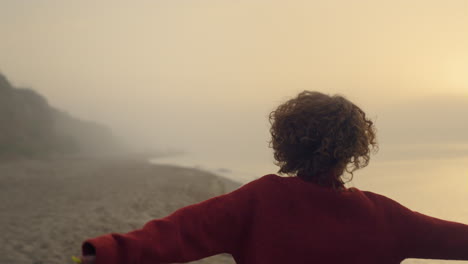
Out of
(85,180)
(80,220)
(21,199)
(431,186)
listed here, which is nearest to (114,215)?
(80,220)

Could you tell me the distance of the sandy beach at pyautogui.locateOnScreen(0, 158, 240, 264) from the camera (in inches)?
324

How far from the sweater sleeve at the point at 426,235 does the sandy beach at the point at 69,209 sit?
6843mm

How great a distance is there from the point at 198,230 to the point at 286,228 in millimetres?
410

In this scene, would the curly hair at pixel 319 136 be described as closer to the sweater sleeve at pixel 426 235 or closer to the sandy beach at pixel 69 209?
the sweater sleeve at pixel 426 235

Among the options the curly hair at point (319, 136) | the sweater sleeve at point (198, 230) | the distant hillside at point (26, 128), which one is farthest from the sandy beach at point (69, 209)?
the distant hillside at point (26, 128)

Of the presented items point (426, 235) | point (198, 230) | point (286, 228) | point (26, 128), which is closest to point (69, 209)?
point (198, 230)

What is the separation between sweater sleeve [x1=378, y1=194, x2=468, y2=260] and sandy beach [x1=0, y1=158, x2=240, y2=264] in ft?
22.5

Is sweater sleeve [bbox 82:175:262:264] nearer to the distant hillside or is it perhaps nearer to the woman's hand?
the woman's hand

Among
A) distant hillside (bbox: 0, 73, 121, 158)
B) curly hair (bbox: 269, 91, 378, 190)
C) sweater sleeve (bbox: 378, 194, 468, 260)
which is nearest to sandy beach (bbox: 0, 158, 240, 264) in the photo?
curly hair (bbox: 269, 91, 378, 190)

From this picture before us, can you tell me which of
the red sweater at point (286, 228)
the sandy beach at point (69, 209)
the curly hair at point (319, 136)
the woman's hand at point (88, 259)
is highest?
the curly hair at point (319, 136)

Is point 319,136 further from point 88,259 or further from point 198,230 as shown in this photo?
point 88,259

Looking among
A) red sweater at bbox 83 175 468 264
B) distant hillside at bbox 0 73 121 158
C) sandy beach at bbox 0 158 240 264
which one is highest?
red sweater at bbox 83 175 468 264

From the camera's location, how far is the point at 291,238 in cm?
197

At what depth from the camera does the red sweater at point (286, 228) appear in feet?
6.43
